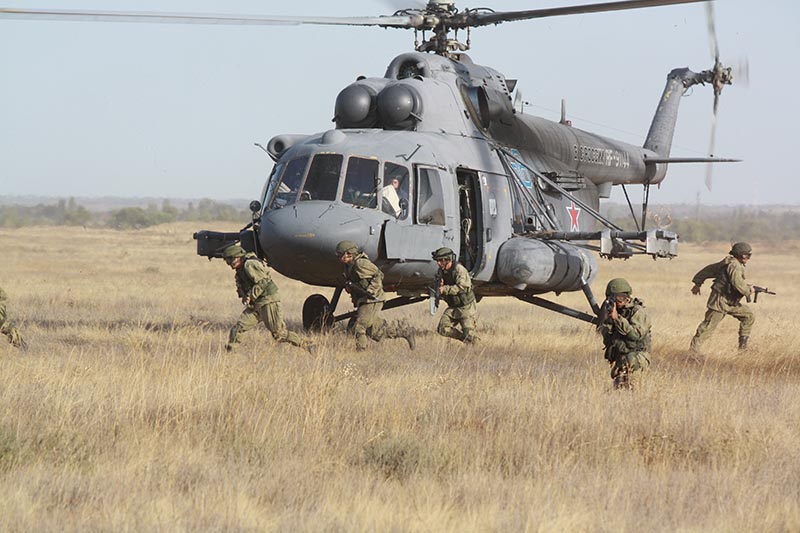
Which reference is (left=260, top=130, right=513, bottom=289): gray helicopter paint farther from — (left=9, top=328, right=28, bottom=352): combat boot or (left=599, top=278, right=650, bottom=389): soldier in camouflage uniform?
(left=599, top=278, right=650, bottom=389): soldier in camouflage uniform

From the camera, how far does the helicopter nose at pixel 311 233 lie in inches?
495

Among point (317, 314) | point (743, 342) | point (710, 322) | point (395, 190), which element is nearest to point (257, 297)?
point (395, 190)

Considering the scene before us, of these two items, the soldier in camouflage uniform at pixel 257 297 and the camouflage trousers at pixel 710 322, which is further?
the camouflage trousers at pixel 710 322

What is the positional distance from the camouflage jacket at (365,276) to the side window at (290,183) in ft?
3.17

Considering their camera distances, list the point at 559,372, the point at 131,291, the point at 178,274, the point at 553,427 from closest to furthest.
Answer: the point at 553,427 < the point at 559,372 < the point at 131,291 < the point at 178,274

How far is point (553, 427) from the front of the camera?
331 inches

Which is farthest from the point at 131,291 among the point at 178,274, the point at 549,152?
the point at 549,152

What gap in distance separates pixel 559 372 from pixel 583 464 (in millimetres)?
4149

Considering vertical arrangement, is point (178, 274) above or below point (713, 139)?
below

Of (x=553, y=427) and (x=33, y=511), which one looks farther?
(x=553, y=427)

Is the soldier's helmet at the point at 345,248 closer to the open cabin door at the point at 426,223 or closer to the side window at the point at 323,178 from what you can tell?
the open cabin door at the point at 426,223

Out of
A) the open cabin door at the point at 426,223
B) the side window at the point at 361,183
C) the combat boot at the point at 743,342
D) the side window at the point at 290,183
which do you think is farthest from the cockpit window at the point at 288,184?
the combat boot at the point at 743,342

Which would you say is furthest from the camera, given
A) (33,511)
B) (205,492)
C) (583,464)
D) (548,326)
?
(548,326)

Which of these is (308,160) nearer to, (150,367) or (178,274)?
(150,367)
